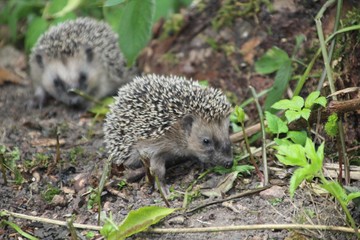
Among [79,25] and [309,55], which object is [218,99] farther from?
[79,25]

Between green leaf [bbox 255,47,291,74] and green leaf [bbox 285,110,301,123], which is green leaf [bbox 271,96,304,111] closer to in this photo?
green leaf [bbox 285,110,301,123]

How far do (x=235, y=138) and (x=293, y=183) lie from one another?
2.03 metres

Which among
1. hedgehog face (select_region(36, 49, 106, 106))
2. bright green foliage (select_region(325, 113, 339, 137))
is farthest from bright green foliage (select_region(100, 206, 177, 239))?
hedgehog face (select_region(36, 49, 106, 106))

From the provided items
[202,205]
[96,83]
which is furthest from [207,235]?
[96,83]

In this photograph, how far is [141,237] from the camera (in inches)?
159

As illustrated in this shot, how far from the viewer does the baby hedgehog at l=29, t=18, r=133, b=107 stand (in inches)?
293

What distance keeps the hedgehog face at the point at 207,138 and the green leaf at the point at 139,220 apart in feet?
3.77

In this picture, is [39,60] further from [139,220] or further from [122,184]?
[139,220]

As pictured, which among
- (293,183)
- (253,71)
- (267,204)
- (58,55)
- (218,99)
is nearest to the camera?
(293,183)

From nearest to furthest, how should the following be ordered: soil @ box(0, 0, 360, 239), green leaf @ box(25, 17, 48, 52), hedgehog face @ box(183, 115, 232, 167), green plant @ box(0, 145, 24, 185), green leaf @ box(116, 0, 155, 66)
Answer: soil @ box(0, 0, 360, 239) → green leaf @ box(116, 0, 155, 66) → green plant @ box(0, 145, 24, 185) → hedgehog face @ box(183, 115, 232, 167) → green leaf @ box(25, 17, 48, 52)

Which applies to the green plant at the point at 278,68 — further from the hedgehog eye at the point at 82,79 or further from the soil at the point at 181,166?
the hedgehog eye at the point at 82,79

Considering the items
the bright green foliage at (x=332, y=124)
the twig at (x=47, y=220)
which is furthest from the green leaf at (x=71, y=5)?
the bright green foliage at (x=332, y=124)

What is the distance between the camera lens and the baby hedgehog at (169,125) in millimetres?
5117

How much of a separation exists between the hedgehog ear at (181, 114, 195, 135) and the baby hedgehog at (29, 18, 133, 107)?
A: 2.58 meters
